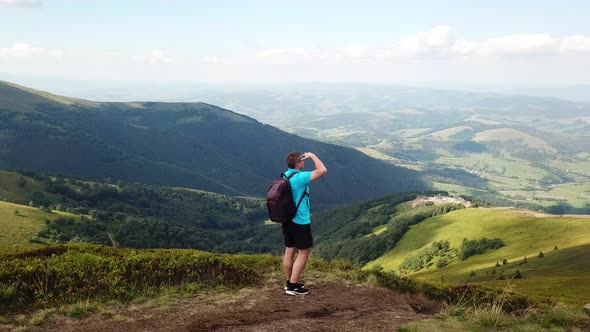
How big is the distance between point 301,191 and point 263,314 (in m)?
3.82

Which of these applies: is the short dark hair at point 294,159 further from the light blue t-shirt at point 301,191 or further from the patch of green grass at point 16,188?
the patch of green grass at point 16,188

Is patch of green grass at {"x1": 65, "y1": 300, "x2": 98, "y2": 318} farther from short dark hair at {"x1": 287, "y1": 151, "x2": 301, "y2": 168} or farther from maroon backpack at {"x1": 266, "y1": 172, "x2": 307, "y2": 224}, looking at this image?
short dark hair at {"x1": 287, "y1": 151, "x2": 301, "y2": 168}

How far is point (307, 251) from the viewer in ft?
44.6

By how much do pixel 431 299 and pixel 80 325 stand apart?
1234cm

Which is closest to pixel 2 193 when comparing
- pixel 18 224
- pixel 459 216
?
pixel 18 224

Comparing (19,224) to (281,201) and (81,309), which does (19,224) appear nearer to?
(81,309)

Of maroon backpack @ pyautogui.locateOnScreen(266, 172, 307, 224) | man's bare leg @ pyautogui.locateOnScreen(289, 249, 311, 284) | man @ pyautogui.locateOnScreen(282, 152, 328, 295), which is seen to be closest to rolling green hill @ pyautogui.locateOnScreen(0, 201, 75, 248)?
man's bare leg @ pyautogui.locateOnScreen(289, 249, 311, 284)

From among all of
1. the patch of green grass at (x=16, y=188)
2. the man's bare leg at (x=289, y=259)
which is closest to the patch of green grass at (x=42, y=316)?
the man's bare leg at (x=289, y=259)

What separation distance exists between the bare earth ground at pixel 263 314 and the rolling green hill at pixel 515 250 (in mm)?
20504

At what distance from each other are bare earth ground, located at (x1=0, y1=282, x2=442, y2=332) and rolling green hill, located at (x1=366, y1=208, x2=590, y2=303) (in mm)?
20504

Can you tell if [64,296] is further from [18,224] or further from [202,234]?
[202,234]

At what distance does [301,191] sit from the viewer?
12867 millimetres

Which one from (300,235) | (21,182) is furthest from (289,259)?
(21,182)

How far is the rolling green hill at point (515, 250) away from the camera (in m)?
37.4
